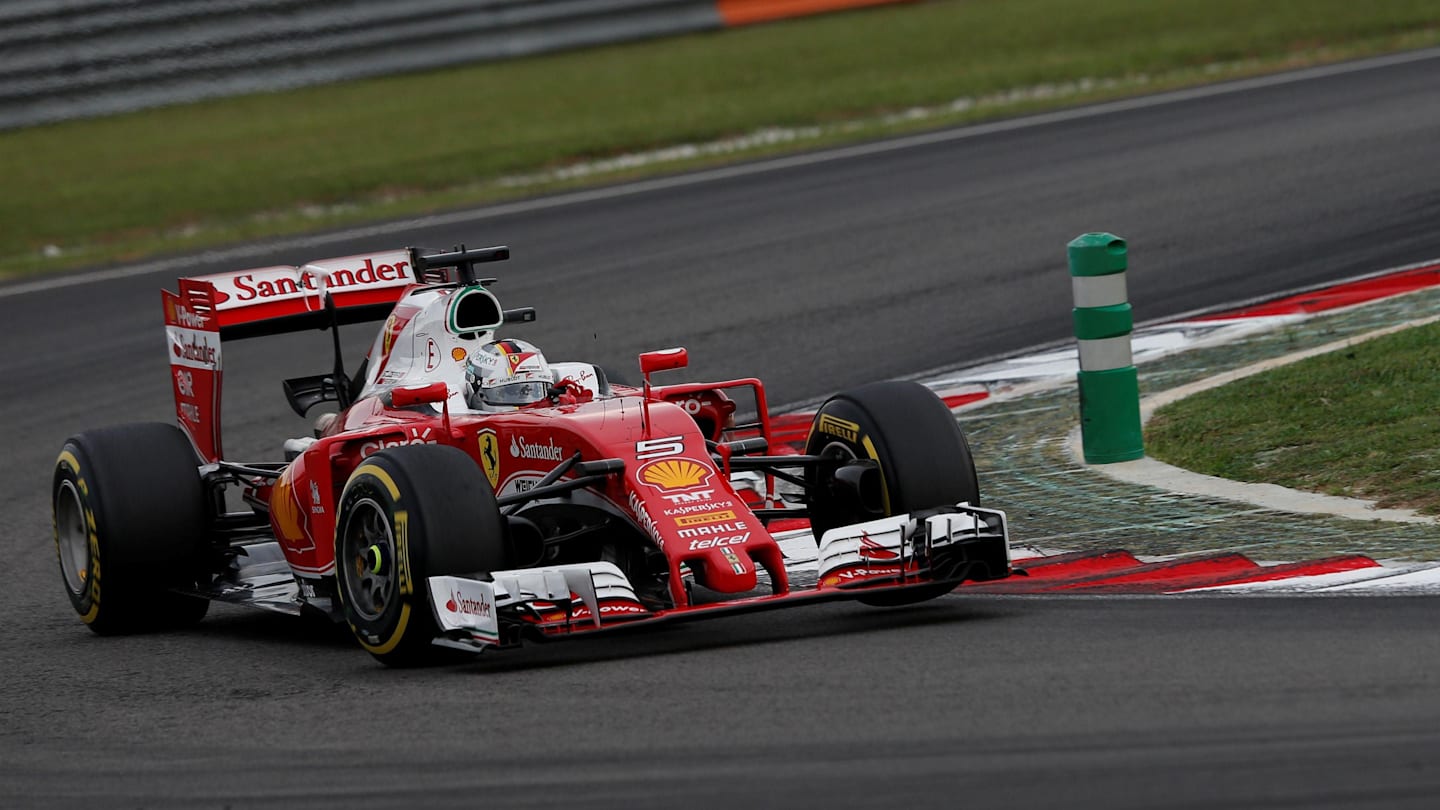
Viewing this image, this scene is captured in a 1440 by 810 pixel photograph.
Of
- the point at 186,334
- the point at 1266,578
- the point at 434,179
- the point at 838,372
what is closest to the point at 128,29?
the point at 434,179

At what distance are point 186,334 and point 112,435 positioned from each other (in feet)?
2.66

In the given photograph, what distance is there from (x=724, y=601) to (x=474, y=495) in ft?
3.05

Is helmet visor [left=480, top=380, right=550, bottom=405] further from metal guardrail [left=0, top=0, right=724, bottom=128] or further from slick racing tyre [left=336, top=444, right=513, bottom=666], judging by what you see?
metal guardrail [left=0, top=0, right=724, bottom=128]

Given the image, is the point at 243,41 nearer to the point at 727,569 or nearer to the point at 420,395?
the point at 420,395

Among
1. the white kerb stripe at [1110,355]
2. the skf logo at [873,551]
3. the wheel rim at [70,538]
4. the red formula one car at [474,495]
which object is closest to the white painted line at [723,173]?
the red formula one car at [474,495]

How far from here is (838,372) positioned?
12703 mm

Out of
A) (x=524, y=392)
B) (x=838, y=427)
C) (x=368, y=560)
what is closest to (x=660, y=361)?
(x=524, y=392)

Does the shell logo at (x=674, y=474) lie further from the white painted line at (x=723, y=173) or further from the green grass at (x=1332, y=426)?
the white painted line at (x=723, y=173)

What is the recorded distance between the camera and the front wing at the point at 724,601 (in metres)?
6.76

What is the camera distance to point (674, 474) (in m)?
7.34

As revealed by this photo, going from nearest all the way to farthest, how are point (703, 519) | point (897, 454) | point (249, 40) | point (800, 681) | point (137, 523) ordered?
point (800, 681)
point (703, 519)
point (897, 454)
point (137, 523)
point (249, 40)

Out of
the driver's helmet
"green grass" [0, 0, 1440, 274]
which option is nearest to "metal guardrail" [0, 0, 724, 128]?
"green grass" [0, 0, 1440, 274]

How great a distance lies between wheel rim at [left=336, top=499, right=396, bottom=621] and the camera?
7.16 meters

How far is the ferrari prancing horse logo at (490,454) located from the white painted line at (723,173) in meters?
→ 9.97
